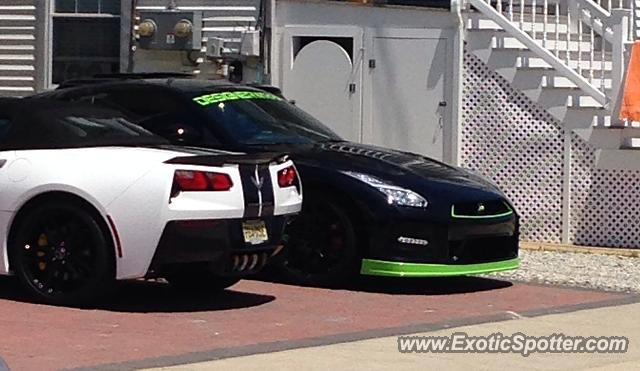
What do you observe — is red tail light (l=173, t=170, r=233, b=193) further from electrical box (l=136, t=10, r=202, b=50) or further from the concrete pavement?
electrical box (l=136, t=10, r=202, b=50)

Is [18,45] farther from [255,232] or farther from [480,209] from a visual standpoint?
[255,232]

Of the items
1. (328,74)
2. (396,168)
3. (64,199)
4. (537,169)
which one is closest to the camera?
(64,199)

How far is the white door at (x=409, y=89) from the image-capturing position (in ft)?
50.2

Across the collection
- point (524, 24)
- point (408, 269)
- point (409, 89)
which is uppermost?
point (524, 24)

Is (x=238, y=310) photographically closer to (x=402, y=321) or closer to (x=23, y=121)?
(x=402, y=321)

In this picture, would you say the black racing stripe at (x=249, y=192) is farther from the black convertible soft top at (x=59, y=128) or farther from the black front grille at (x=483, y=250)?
the black front grille at (x=483, y=250)

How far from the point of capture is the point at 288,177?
1014 cm

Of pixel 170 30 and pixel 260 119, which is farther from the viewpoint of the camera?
pixel 170 30

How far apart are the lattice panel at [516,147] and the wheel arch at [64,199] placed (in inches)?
250

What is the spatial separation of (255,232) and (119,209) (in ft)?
3.18

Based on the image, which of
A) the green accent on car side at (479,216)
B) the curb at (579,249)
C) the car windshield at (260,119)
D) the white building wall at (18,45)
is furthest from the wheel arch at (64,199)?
the white building wall at (18,45)

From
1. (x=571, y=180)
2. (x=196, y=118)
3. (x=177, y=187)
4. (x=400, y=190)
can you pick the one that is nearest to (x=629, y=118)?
(x=571, y=180)

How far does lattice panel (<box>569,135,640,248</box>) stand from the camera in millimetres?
14188

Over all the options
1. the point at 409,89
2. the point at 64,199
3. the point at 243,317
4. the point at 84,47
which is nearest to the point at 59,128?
the point at 64,199
